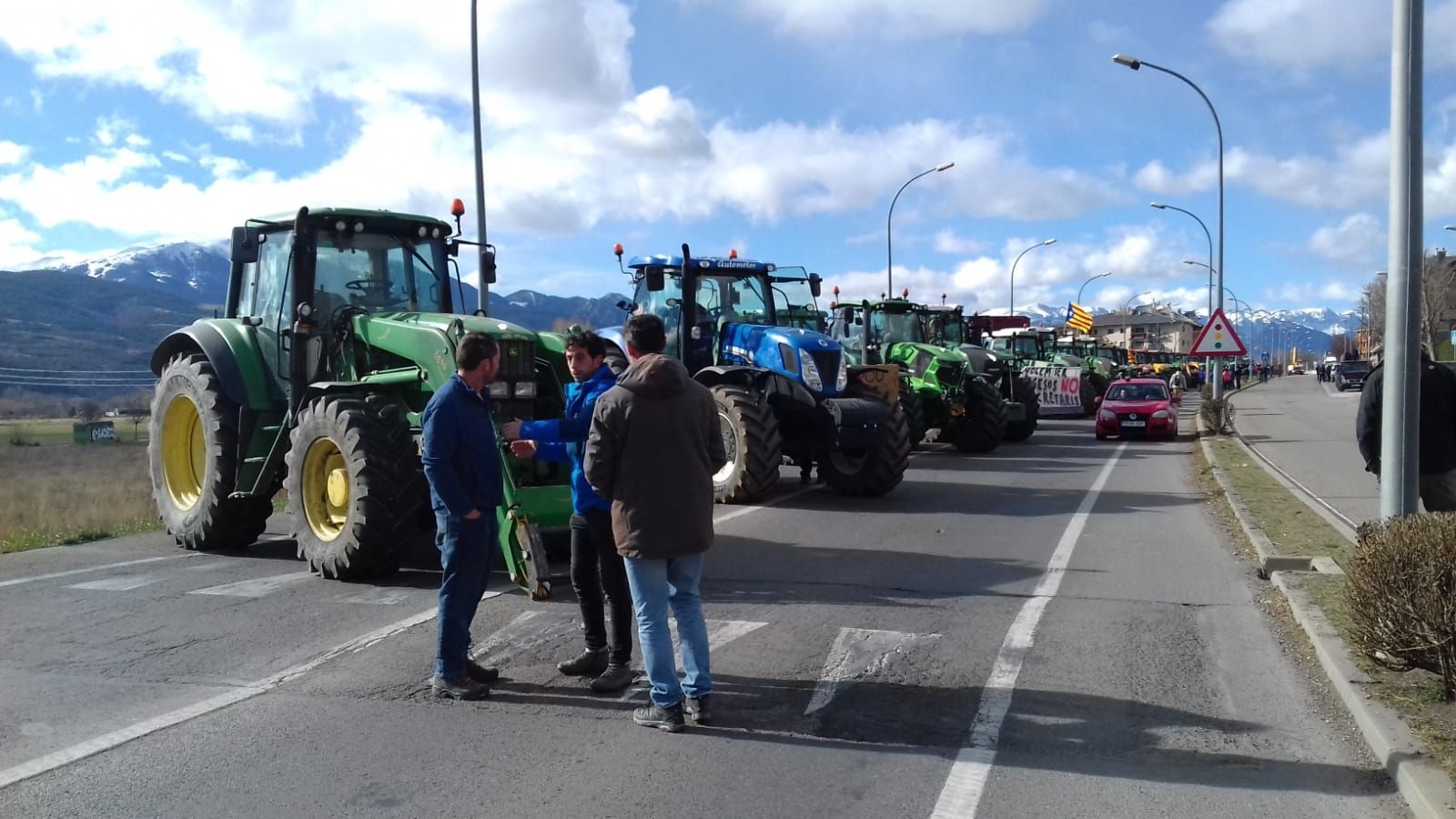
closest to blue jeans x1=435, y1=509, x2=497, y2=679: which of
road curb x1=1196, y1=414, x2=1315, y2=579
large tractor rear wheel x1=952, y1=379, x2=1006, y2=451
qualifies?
road curb x1=1196, y1=414, x2=1315, y2=579

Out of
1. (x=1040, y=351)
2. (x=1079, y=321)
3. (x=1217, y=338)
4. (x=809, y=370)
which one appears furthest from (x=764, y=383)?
(x=1079, y=321)

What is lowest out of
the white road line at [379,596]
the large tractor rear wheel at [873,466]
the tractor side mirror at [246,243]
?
the white road line at [379,596]

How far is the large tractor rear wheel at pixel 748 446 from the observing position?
503 inches

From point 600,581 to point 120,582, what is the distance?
15.9 feet

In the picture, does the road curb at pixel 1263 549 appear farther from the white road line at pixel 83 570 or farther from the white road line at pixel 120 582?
the white road line at pixel 83 570

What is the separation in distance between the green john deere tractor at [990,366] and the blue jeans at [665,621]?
18792 mm

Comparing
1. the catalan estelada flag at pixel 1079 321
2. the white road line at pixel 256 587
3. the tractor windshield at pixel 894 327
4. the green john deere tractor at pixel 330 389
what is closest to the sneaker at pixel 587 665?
the green john deere tractor at pixel 330 389

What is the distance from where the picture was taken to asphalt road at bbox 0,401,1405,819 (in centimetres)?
431

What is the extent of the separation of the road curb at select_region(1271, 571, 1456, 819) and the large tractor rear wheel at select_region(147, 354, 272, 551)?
8.23 metres

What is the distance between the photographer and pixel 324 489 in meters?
8.71

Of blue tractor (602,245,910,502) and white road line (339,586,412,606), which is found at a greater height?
blue tractor (602,245,910,502)

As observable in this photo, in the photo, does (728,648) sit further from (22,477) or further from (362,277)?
(22,477)

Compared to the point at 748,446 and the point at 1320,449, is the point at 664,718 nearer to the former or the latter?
the point at 748,446

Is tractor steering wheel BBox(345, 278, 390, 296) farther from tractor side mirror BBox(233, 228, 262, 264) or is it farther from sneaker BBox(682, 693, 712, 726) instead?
sneaker BBox(682, 693, 712, 726)
